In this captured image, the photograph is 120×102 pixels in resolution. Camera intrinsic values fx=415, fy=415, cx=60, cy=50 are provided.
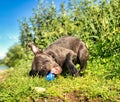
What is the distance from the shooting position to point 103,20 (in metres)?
14.5

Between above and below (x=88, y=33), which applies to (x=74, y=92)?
below

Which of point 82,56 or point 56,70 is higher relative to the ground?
point 82,56

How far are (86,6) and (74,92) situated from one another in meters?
7.90

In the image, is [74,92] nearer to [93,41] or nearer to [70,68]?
[70,68]

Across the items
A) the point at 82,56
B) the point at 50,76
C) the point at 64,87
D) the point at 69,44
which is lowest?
the point at 64,87

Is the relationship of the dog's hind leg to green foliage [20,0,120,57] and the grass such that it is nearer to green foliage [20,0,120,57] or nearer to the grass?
the grass

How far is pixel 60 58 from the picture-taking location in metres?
9.44

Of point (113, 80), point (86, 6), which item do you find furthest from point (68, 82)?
point (86, 6)

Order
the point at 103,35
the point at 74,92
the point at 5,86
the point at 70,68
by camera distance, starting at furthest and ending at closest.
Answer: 1. the point at 103,35
2. the point at 70,68
3. the point at 5,86
4. the point at 74,92

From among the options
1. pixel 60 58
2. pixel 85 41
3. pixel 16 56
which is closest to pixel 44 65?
pixel 60 58

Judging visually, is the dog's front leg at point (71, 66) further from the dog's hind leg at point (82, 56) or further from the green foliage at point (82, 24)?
the green foliage at point (82, 24)

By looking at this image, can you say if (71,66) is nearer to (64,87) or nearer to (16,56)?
(64,87)

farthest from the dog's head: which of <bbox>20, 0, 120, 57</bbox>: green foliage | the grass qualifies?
<bbox>20, 0, 120, 57</bbox>: green foliage

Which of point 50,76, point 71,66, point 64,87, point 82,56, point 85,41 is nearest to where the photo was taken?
point 64,87
